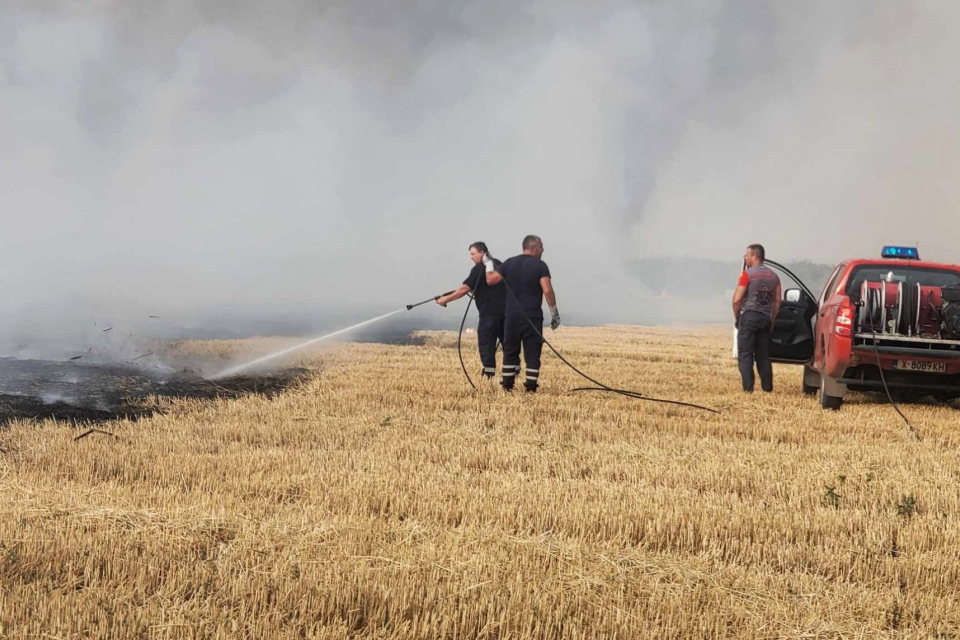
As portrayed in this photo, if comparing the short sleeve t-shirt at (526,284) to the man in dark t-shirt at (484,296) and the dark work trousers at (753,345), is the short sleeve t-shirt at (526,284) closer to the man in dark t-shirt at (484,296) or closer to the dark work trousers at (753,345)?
the man in dark t-shirt at (484,296)

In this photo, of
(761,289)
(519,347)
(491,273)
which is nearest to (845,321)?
(761,289)

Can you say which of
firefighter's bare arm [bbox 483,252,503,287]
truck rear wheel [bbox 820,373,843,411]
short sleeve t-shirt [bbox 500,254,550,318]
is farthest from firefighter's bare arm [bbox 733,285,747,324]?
firefighter's bare arm [bbox 483,252,503,287]

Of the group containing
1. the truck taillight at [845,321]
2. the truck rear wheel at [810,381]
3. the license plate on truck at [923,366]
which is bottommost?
the truck rear wheel at [810,381]

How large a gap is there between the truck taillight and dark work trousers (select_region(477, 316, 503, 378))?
467 cm

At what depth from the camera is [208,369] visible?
54.7 ft

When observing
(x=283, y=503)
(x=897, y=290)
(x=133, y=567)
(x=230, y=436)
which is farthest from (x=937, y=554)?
(x=897, y=290)

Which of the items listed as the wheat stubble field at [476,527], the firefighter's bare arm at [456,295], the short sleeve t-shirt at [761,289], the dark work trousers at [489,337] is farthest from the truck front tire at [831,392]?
the firefighter's bare arm at [456,295]

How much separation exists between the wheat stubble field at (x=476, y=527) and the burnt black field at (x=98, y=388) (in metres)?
1.06

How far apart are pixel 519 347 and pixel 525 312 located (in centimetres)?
51

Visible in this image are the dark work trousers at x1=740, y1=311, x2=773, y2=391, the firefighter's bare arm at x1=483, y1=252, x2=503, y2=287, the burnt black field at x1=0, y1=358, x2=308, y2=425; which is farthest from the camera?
the dark work trousers at x1=740, y1=311, x2=773, y2=391

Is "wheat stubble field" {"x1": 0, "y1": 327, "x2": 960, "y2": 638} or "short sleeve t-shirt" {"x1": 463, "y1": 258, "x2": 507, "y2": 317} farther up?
"short sleeve t-shirt" {"x1": 463, "y1": 258, "x2": 507, "y2": 317}

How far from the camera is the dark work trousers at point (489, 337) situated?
12.1 m

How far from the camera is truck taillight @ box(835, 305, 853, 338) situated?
995cm

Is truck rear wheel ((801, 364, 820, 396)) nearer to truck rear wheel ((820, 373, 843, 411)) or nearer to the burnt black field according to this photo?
truck rear wheel ((820, 373, 843, 411))
